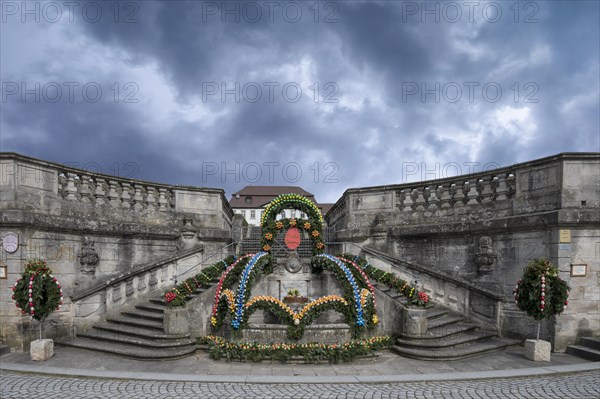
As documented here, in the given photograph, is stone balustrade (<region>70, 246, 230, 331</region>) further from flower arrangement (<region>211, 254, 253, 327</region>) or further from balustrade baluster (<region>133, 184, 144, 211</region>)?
flower arrangement (<region>211, 254, 253, 327</region>)

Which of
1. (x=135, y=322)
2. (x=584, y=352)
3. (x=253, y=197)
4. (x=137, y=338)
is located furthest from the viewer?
(x=253, y=197)

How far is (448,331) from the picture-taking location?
10383 millimetres

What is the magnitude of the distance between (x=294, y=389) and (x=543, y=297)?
21.1 feet

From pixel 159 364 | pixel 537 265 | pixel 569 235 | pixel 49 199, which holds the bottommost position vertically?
pixel 159 364

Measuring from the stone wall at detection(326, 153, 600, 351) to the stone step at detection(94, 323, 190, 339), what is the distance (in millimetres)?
8414

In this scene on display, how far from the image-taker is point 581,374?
8039 millimetres

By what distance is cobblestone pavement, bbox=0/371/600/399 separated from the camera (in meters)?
6.76

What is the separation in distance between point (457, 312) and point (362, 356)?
425 centimetres

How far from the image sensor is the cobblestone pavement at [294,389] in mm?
6762

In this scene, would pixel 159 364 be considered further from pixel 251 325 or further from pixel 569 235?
pixel 569 235

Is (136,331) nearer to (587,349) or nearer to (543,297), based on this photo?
(543,297)

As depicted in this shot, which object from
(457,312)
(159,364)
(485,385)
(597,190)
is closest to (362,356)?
(485,385)

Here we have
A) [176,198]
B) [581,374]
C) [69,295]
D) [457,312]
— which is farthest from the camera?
[176,198]

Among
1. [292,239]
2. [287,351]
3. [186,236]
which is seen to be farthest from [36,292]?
[292,239]
